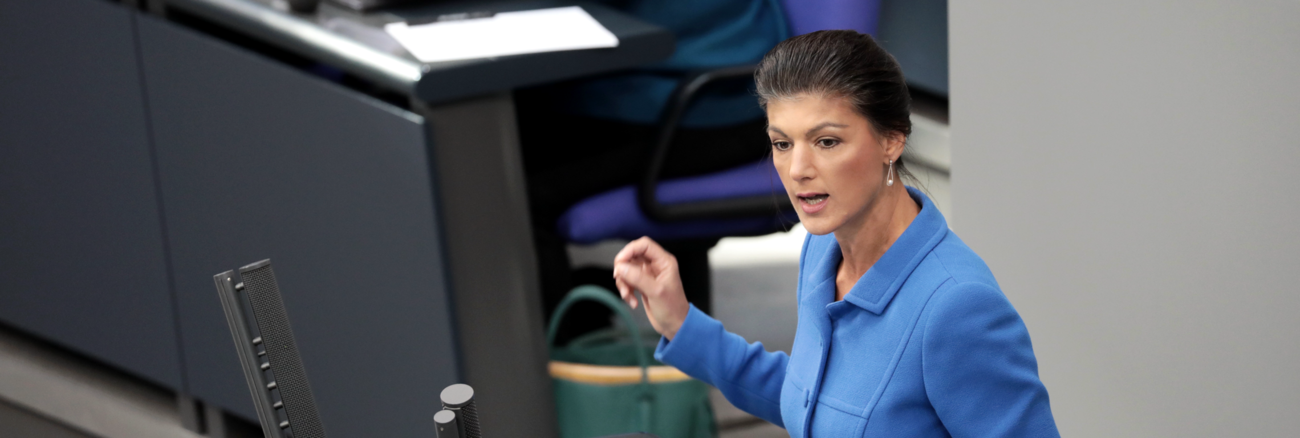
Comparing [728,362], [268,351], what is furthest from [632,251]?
[268,351]

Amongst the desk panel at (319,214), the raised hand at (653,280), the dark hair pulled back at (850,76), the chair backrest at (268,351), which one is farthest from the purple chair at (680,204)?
the chair backrest at (268,351)

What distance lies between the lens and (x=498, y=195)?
173 centimetres

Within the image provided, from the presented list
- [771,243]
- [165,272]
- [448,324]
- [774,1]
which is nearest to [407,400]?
[448,324]

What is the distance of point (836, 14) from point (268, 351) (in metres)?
1.48

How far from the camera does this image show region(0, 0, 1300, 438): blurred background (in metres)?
1.18

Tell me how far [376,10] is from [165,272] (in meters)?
0.65

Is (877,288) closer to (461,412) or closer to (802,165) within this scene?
(802,165)

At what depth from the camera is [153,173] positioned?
6.64ft

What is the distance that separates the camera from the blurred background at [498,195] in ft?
3.88

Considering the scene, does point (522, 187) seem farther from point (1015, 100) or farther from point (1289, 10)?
point (1289, 10)

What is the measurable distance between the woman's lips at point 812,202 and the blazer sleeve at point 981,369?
0.13 metres

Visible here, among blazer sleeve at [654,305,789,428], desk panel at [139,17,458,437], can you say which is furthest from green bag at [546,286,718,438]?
blazer sleeve at [654,305,789,428]

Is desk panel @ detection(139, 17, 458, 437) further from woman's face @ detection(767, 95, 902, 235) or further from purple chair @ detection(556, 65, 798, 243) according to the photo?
woman's face @ detection(767, 95, 902, 235)

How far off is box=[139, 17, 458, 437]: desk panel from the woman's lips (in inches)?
33.1
